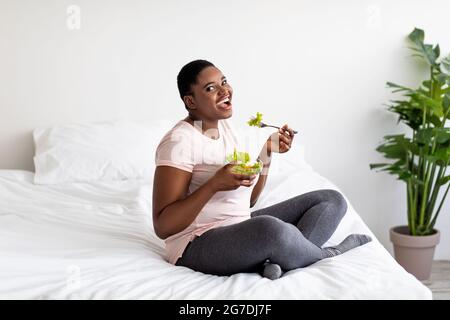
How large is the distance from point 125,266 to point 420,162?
70.2 inches

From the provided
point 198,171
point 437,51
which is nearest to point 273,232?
point 198,171

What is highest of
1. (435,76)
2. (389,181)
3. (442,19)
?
(442,19)

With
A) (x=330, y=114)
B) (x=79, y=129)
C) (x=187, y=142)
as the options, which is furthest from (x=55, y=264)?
(x=330, y=114)

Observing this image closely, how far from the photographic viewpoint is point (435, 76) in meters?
2.96

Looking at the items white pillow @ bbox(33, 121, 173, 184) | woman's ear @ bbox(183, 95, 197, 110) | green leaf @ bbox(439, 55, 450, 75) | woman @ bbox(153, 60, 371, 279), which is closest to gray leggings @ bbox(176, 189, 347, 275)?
woman @ bbox(153, 60, 371, 279)

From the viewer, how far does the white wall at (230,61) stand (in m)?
3.11

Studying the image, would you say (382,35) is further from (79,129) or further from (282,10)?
(79,129)

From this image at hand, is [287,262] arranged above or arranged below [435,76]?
below

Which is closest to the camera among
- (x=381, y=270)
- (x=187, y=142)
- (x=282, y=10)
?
(x=381, y=270)

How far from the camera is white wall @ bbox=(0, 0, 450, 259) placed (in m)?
3.11

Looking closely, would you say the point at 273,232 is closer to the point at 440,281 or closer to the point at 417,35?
the point at 440,281

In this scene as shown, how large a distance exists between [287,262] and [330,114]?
5.52ft

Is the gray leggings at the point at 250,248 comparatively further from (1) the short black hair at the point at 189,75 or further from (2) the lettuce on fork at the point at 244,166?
(1) the short black hair at the point at 189,75

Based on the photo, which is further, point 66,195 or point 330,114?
point 330,114
